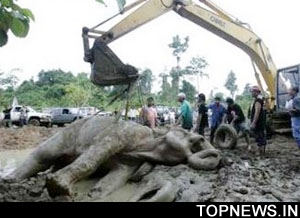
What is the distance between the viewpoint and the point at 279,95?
638 inches

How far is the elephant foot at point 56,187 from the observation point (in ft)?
21.4

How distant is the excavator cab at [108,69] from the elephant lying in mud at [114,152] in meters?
0.69

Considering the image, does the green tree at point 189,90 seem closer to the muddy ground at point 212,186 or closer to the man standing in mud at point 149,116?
the man standing in mud at point 149,116

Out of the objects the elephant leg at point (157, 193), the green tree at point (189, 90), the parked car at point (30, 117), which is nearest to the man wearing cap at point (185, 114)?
the elephant leg at point (157, 193)

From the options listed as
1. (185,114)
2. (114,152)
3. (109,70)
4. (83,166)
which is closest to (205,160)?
(114,152)

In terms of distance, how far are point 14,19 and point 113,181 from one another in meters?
4.48

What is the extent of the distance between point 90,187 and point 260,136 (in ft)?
16.5

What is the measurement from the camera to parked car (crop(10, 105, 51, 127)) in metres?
34.0

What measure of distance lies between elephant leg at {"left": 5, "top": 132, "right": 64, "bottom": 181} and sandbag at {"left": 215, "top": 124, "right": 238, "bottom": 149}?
18.2 ft

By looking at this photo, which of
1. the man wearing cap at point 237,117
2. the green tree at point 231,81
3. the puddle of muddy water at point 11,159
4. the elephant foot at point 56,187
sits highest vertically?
the green tree at point 231,81

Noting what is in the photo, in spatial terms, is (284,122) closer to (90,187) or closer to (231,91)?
(90,187)

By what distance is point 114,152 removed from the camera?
762 cm
